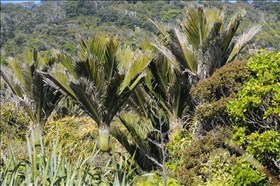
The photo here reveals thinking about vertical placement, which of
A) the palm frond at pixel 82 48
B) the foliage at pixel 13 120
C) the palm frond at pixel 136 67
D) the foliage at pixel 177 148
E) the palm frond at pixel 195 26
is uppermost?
the palm frond at pixel 195 26

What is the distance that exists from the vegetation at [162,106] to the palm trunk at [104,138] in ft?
0.06

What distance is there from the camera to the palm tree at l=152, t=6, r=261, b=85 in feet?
18.8

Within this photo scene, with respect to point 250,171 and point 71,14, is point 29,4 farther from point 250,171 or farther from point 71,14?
point 250,171

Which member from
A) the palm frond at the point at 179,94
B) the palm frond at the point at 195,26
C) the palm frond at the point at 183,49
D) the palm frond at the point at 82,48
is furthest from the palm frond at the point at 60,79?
the palm frond at the point at 195,26

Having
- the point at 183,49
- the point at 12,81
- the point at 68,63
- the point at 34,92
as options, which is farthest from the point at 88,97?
the point at 12,81

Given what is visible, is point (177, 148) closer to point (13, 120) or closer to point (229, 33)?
point (229, 33)

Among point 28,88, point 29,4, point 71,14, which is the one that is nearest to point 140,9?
point 71,14

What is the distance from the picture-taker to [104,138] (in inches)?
246

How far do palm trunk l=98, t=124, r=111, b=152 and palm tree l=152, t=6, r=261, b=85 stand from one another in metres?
1.51

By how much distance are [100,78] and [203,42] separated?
5.52ft

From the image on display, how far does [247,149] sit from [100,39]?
3.25 metres

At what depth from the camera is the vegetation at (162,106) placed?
390cm

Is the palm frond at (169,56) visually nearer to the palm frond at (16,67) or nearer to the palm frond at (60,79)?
the palm frond at (60,79)

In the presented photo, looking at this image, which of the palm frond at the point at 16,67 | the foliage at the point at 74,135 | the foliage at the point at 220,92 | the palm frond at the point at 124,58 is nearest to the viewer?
the foliage at the point at 220,92
